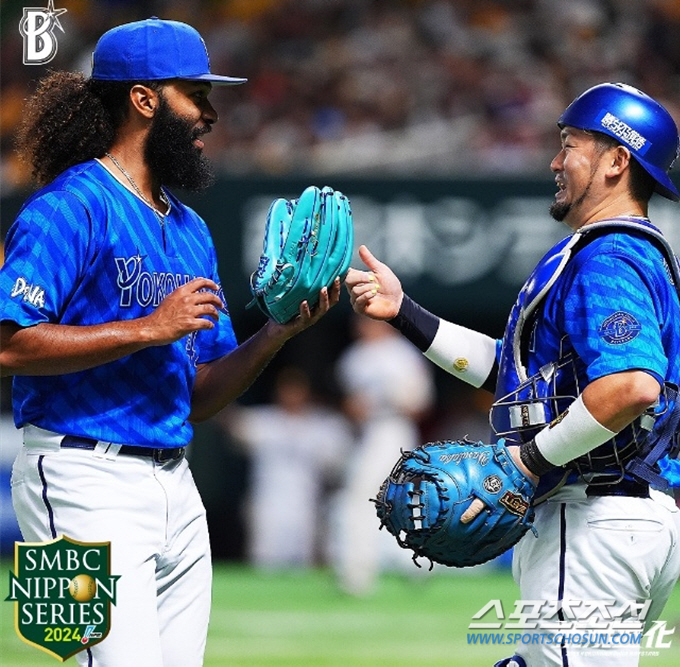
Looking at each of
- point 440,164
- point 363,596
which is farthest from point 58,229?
point 440,164

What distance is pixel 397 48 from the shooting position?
13812 millimetres

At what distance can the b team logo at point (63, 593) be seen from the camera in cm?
351

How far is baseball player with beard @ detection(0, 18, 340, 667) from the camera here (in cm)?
346

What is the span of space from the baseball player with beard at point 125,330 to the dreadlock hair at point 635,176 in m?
0.92

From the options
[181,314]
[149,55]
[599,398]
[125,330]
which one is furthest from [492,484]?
[149,55]

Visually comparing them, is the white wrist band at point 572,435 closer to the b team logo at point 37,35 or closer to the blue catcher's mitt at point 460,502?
the blue catcher's mitt at point 460,502

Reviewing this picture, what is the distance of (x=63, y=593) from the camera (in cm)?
376

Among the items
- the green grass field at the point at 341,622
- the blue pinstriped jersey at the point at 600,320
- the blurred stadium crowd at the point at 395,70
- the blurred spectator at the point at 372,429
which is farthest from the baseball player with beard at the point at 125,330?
the blurred stadium crowd at the point at 395,70

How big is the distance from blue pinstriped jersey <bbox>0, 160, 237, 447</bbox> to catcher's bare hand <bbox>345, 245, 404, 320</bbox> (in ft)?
2.19

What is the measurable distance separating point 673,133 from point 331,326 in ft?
30.0

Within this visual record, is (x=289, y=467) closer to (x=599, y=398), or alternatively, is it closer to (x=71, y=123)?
(x=71, y=123)

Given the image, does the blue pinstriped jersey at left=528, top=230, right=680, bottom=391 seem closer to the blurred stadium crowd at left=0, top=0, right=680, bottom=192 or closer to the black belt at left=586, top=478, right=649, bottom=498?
the black belt at left=586, top=478, right=649, bottom=498

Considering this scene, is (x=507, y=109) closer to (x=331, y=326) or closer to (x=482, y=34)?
(x=482, y=34)

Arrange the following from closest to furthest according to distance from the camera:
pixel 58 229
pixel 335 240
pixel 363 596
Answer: pixel 58 229
pixel 335 240
pixel 363 596
